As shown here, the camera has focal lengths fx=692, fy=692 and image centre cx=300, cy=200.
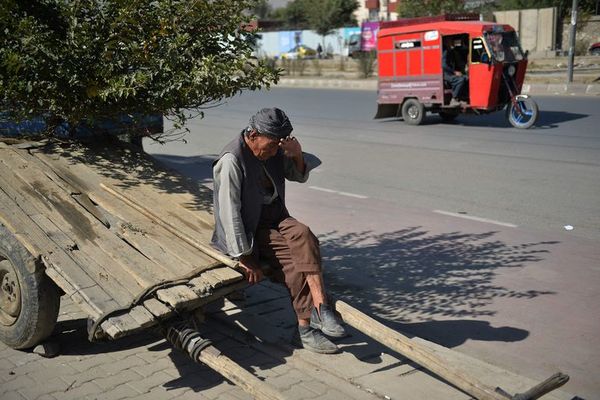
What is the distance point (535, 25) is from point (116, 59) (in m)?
38.2

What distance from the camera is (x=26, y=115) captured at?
16.2ft

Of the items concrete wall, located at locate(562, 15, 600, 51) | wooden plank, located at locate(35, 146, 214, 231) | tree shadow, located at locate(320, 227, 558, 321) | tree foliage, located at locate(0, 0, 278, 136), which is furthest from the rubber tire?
concrete wall, located at locate(562, 15, 600, 51)

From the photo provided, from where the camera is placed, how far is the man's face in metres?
4.14

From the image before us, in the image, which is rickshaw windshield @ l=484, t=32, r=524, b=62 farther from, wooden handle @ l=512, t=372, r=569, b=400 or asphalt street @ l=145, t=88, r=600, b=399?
wooden handle @ l=512, t=372, r=569, b=400

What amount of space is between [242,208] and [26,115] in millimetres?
1893

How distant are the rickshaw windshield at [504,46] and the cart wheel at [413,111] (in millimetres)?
2181

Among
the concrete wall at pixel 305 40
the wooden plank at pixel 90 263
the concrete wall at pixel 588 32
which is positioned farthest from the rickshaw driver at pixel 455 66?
the concrete wall at pixel 305 40

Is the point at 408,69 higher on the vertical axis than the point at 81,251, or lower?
higher

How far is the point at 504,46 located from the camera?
614 inches

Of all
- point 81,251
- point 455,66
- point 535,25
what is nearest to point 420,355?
point 81,251

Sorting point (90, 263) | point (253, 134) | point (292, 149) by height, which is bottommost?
point (90, 263)

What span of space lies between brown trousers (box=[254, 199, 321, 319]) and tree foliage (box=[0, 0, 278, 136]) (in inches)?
45.5

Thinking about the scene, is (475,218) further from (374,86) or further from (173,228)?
(374,86)

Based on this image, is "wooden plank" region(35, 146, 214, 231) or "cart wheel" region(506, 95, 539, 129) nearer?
"wooden plank" region(35, 146, 214, 231)
